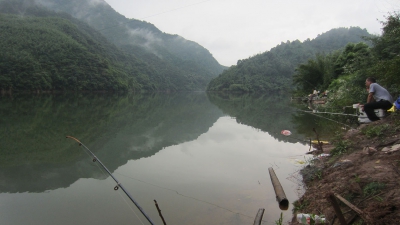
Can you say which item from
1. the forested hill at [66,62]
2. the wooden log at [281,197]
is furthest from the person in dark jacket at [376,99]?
the forested hill at [66,62]

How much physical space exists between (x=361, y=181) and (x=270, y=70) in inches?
3205

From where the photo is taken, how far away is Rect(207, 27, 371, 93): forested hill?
76438 millimetres

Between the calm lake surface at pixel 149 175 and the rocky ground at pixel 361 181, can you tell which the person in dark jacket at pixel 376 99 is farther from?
the calm lake surface at pixel 149 175

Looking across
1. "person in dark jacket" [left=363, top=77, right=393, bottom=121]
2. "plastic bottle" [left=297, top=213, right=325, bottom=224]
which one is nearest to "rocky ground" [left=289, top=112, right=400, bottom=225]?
"plastic bottle" [left=297, top=213, right=325, bottom=224]

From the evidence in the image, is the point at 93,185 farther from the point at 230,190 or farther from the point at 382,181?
the point at 382,181

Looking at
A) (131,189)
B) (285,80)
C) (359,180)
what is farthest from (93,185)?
(285,80)

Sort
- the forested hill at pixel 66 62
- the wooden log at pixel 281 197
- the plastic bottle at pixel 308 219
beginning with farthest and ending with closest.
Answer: the forested hill at pixel 66 62 < the wooden log at pixel 281 197 < the plastic bottle at pixel 308 219

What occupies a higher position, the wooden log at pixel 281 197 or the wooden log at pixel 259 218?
the wooden log at pixel 259 218

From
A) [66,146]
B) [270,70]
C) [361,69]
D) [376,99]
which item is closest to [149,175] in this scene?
[66,146]

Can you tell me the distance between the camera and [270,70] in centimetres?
8081

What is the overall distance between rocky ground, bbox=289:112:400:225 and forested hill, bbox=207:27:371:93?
2665 inches

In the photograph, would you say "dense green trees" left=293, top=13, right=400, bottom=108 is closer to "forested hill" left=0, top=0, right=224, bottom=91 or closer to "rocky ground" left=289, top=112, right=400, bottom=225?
"rocky ground" left=289, top=112, right=400, bottom=225

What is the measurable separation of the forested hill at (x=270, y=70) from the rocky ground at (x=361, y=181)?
67.7 meters

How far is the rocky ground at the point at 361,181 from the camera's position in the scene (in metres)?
2.35
